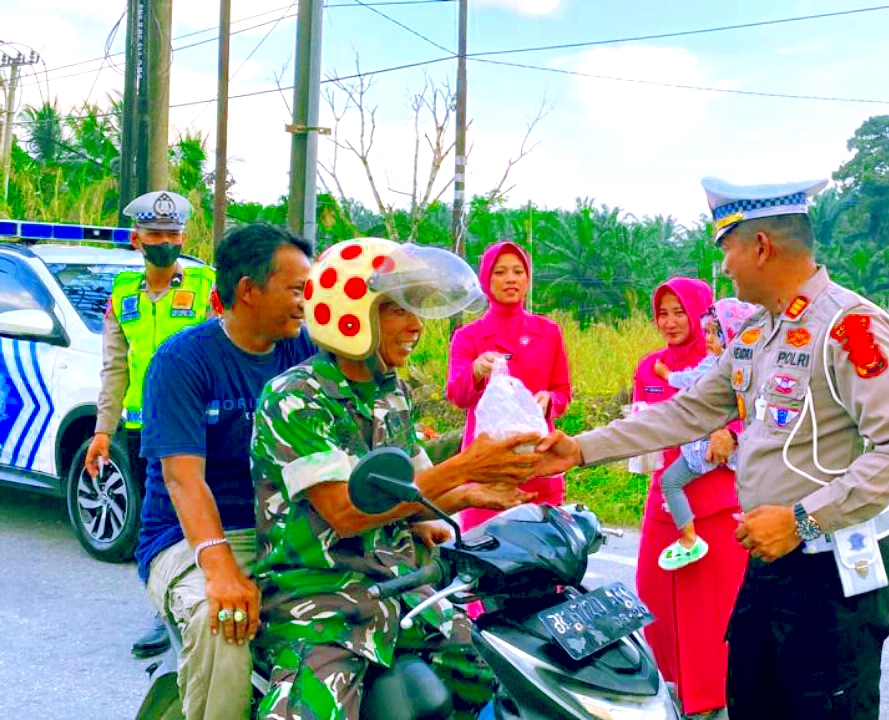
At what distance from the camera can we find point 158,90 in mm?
11492

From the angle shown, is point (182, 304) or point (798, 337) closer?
point (798, 337)

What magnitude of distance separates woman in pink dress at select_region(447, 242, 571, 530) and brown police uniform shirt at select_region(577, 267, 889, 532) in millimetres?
2049

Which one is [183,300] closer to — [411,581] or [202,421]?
[202,421]

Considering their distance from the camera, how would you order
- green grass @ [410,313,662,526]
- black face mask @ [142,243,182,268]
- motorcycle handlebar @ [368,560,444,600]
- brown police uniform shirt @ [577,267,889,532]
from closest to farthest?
motorcycle handlebar @ [368,560,444,600] → brown police uniform shirt @ [577,267,889,532] → black face mask @ [142,243,182,268] → green grass @ [410,313,662,526]

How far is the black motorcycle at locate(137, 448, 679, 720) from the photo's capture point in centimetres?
222

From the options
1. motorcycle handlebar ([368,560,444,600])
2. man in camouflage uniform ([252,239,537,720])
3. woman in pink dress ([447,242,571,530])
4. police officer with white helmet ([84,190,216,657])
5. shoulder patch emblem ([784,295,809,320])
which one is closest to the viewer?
motorcycle handlebar ([368,560,444,600])

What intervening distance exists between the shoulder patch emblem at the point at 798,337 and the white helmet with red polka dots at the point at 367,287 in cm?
88

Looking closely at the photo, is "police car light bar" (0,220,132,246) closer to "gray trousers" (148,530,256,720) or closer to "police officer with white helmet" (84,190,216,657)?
"police officer with white helmet" (84,190,216,657)

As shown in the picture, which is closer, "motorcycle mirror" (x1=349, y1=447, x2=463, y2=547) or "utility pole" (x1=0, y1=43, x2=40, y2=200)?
"motorcycle mirror" (x1=349, y1=447, x2=463, y2=547)

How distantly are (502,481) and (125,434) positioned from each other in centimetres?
463

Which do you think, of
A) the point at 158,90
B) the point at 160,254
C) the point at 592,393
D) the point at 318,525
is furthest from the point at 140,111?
the point at 318,525

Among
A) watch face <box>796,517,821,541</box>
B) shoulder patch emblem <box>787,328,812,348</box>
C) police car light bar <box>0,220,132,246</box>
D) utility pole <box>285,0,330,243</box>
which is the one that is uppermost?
utility pole <box>285,0,330,243</box>

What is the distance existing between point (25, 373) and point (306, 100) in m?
2.90

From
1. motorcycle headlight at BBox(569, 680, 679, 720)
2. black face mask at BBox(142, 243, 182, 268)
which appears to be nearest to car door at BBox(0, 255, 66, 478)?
black face mask at BBox(142, 243, 182, 268)
